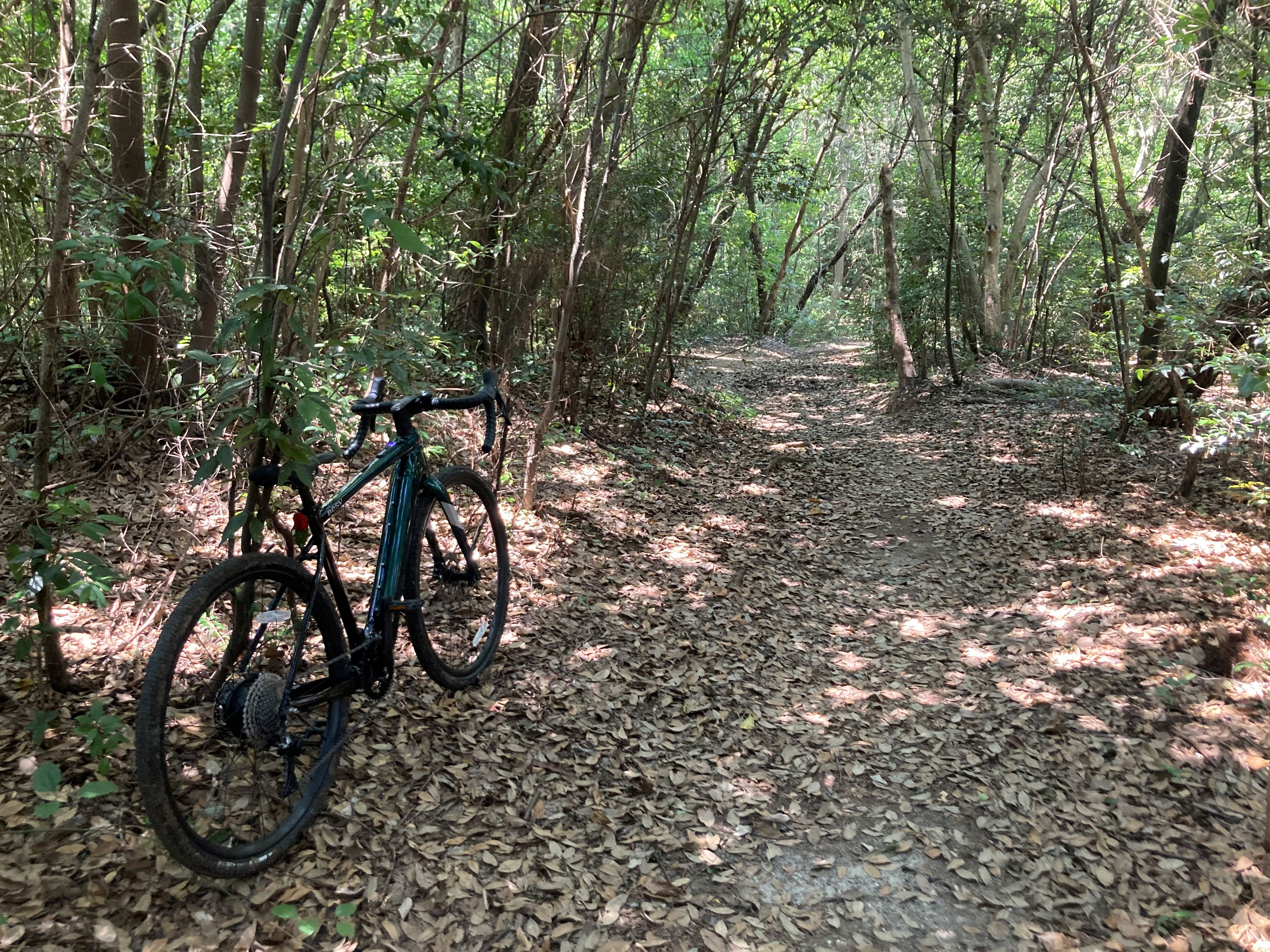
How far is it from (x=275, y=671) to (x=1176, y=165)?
9251 millimetres

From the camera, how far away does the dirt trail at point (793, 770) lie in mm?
2580

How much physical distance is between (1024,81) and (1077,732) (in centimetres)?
1615

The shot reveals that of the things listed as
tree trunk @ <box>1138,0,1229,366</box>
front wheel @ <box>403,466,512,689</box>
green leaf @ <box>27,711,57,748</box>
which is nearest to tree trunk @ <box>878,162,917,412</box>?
tree trunk @ <box>1138,0,1229,366</box>

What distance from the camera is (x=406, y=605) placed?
3139 mm

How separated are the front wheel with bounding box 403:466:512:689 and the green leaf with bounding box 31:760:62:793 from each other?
141 centimetres

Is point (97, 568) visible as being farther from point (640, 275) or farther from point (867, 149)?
point (867, 149)

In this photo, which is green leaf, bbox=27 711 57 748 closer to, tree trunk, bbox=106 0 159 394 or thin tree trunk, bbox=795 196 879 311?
tree trunk, bbox=106 0 159 394

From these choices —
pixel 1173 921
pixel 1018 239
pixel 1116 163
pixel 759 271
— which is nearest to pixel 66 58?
pixel 1173 921

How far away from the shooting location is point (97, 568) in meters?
2.17

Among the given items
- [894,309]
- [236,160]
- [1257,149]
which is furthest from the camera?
[894,309]

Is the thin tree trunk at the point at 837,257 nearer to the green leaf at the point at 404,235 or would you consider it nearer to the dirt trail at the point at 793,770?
the dirt trail at the point at 793,770

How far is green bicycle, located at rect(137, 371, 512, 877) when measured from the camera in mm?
2234

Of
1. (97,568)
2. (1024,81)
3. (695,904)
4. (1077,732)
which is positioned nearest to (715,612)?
(1077,732)

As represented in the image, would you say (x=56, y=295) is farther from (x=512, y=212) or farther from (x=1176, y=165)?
(x=1176, y=165)
